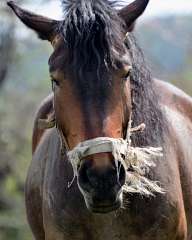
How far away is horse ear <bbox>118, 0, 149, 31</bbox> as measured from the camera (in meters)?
5.02

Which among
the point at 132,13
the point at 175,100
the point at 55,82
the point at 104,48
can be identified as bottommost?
the point at 175,100

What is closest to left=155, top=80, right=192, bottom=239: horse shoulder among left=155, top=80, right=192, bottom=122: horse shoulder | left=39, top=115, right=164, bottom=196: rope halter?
left=155, top=80, right=192, bottom=122: horse shoulder

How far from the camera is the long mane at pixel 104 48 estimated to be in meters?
4.66

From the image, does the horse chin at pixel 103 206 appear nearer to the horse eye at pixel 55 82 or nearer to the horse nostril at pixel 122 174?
the horse nostril at pixel 122 174

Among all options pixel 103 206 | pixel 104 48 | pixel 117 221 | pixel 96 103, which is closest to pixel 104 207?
pixel 103 206

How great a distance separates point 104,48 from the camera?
470cm

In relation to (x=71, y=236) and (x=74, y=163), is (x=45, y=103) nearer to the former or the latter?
(x=71, y=236)

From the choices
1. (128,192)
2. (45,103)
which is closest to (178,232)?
(128,192)

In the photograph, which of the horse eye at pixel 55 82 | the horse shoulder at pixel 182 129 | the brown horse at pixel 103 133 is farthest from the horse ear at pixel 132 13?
the horse shoulder at pixel 182 129

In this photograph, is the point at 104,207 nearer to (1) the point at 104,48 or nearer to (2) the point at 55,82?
(2) the point at 55,82

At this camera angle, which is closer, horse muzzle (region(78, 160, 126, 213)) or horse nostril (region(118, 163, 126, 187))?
horse muzzle (region(78, 160, 126, 213))

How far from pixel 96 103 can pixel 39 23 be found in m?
0.81

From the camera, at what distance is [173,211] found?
5367 millimetres

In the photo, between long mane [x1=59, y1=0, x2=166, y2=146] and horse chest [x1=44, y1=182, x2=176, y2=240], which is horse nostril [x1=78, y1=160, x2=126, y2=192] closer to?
long mane [x1=59, y1=0, x2=166, y2=146]
